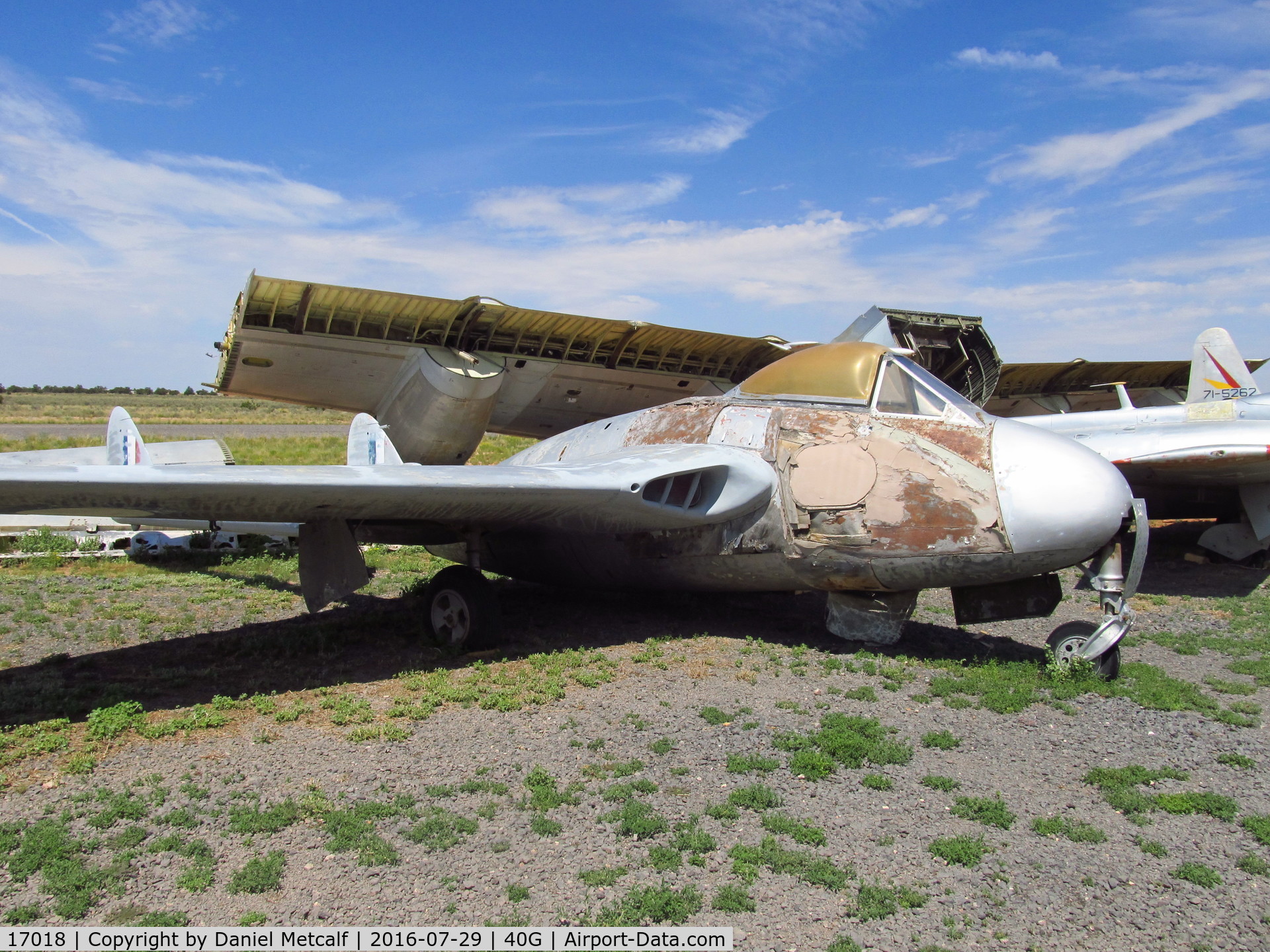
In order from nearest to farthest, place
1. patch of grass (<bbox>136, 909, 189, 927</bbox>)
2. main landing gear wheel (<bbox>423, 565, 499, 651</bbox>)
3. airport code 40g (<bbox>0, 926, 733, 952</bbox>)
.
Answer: airport code 40g (<bbox>0, 926, 733, 952</bbox>), patch of grass (<bbox>136, 909, 189, 927</bbox>), main landing gear wheel (<bbox>423, 565, 499, 651</bbox>)

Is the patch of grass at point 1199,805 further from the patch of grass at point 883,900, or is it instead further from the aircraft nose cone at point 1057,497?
the aircraft nose cone at point 1057,497

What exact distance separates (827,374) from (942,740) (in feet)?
11.5

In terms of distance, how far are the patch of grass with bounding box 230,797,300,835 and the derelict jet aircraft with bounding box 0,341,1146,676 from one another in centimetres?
234

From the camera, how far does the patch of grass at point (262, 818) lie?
4.12 m

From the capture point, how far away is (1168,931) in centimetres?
328

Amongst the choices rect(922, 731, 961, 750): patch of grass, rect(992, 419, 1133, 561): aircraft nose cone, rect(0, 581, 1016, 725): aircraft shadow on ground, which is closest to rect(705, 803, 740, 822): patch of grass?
rect(922, 731, 961, 750): patch of grass

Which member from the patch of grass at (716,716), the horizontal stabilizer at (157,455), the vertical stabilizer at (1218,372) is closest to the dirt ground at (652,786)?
the patch of grass at (716,716)

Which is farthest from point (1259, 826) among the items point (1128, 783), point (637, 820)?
point (637, 820)

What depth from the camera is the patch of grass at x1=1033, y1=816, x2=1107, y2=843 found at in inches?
158

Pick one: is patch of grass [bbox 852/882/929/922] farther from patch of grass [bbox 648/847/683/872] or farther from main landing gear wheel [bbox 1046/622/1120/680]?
main landing gear wheel [bbox 1046/622/1120/680]

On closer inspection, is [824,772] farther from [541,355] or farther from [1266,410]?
[1266,410]

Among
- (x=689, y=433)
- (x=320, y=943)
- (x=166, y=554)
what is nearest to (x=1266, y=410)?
(x=689, y=433)

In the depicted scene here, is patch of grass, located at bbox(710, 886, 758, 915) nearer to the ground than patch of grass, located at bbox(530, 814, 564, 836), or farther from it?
farther from it

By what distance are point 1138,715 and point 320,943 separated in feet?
18.1
